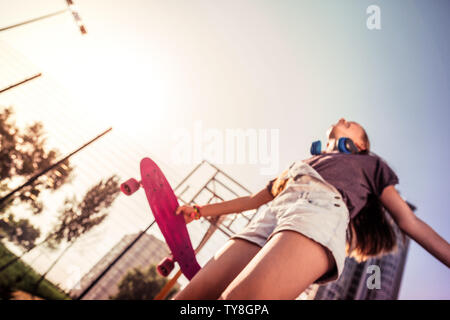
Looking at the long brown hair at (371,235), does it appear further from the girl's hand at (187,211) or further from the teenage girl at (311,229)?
the girl's hand at (187,211)

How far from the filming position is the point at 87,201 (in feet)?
55.6

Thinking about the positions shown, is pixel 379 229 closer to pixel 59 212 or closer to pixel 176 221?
pixel 176 221

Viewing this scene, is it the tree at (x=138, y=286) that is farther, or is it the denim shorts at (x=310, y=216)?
the tree at (x=138, y=286)

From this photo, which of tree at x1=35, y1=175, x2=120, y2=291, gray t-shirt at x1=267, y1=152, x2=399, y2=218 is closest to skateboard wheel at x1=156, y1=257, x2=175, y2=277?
gray t-shirt at x1=267, y1=152, x2=399, y2=218

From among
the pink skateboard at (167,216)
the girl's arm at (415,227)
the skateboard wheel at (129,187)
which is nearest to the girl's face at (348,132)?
the girl's arm at (415,227)

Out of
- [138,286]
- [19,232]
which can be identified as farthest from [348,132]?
[138,286]

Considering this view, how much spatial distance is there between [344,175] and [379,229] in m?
0.89

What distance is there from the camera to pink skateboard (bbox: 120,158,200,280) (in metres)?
2.35

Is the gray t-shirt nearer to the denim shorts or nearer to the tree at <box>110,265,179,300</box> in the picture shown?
the denim shorts

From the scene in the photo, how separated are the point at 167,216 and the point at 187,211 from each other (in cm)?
31

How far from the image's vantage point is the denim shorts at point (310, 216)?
116cm

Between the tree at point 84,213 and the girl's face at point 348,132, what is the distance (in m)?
18.5

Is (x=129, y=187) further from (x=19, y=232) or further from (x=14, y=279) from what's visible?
(x=19, y=232)
